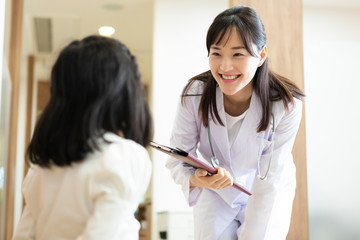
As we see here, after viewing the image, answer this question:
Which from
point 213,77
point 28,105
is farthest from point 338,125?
point 28,105

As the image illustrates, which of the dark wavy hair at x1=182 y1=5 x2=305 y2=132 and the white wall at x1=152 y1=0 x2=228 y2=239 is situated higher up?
the white wall at x1=152 y1=0 x2=228 y2=239

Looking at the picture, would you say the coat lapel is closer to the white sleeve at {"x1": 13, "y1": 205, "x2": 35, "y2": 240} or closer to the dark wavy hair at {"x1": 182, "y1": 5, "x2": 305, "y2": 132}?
the dark wavy hair at {"x1": 182, "y1": 5, "x2": 305, "y2": 132}

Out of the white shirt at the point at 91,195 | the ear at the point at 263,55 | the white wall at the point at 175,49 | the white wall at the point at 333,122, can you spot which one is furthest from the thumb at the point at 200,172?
the white wall at the point at 175,49

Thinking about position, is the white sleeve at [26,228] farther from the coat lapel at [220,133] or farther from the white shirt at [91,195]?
the coat lapel at [220,133]

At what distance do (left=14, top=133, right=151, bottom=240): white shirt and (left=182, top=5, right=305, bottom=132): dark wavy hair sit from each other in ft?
2.42

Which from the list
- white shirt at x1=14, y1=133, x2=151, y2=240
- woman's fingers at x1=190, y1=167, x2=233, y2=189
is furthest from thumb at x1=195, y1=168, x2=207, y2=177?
white shirt at x1=14, y1=133, x2=151, y2=240

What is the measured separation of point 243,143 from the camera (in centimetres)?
193

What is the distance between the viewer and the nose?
70.3 inches

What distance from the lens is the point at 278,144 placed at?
1958 millimetres

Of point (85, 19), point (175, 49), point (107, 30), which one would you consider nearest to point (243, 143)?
point (175, 49)

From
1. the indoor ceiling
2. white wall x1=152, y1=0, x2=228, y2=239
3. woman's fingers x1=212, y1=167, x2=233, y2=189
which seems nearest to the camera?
woman's fingers x1=212, y1=167, x2=233, y2=189

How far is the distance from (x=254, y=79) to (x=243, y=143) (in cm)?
24

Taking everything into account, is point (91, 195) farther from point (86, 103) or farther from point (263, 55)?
point (263, 55)

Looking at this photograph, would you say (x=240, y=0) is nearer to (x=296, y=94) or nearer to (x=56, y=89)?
(x=296, y=94)
